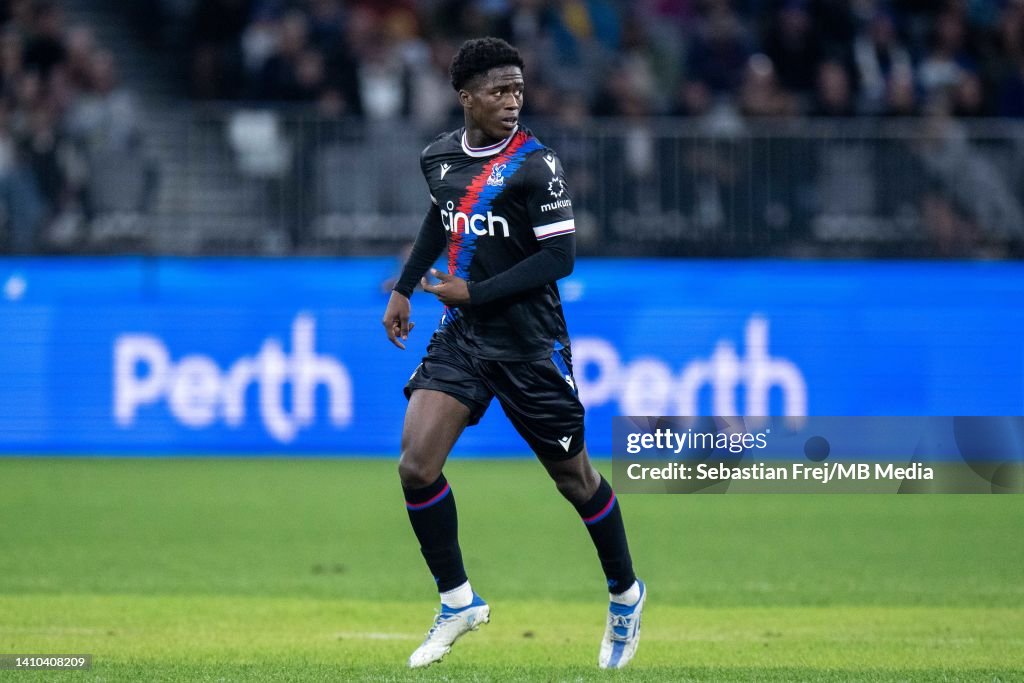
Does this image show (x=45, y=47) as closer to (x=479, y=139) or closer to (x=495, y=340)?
(x=479, y=139)

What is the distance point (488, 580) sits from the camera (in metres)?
9.22

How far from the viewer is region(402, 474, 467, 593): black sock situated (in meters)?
6.41

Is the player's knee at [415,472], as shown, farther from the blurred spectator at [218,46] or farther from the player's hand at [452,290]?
the blurred spectator at [218,46]

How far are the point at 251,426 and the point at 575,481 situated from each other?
8.59 meters

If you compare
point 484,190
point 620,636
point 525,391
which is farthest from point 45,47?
point 620,636

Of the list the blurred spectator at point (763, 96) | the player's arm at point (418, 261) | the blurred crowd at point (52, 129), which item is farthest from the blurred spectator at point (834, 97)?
the player's arm at point (418, 261)

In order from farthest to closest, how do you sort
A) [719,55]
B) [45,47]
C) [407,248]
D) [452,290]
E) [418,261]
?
1. [719,55]
2. [45,47]
3. [407,248]
4. [418,261]
5. [452,290]

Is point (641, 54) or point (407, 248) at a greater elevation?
point (641, 54)

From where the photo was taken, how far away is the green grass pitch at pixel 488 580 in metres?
6.75

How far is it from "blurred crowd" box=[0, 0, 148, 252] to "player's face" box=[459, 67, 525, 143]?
986 cm

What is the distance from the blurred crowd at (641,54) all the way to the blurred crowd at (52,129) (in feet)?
4.51

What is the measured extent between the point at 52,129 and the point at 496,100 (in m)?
10.4

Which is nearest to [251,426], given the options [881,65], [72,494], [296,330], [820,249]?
[296,330]

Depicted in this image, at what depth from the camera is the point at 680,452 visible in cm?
1198
